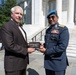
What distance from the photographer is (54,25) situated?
3.71 metres

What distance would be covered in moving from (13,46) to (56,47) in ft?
2.59

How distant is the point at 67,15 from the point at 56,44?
53.7 ft

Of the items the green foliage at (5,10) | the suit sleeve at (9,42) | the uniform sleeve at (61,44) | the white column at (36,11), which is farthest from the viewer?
the white column at (36,11)

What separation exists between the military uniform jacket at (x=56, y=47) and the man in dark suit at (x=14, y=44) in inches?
15.1

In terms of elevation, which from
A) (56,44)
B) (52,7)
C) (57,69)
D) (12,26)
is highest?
(52,7)

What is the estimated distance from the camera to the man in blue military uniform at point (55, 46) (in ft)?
11.8

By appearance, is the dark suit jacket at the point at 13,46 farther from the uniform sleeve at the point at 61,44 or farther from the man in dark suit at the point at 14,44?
the uniform sleeve at the point at 61,44

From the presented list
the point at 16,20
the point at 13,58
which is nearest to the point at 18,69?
the point at 13,58

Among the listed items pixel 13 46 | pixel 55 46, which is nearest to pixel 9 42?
pixel 13 46

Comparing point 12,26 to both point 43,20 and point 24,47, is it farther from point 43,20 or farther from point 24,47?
point 43,20

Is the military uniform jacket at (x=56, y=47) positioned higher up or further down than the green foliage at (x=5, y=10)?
further down

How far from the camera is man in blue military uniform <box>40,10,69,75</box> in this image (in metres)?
3.60

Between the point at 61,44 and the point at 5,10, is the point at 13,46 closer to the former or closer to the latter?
the point at 61,44

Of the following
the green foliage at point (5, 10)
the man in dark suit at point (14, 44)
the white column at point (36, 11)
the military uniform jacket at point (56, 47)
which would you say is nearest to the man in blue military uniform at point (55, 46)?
the military uniform jacket at point (56, 47)
